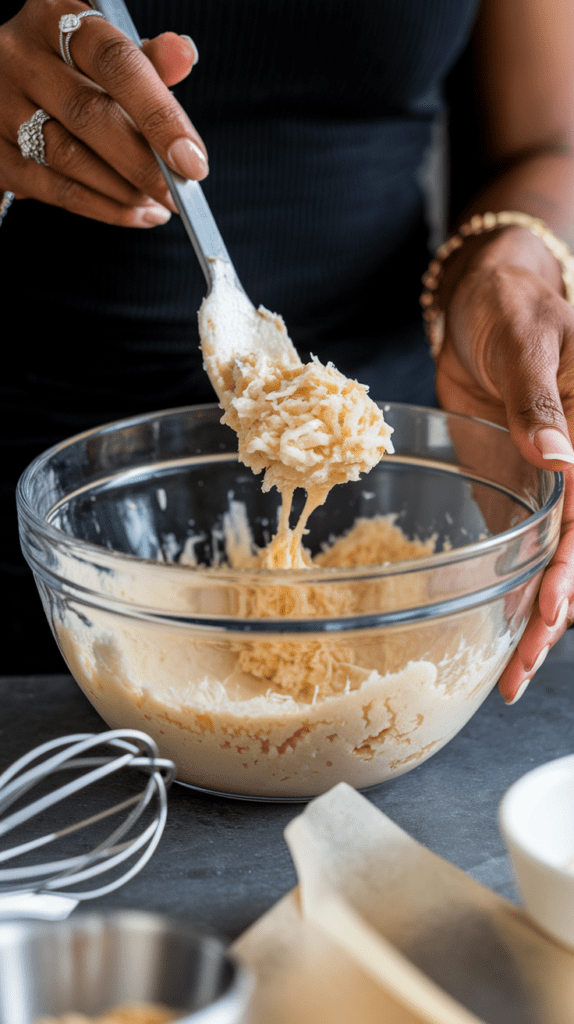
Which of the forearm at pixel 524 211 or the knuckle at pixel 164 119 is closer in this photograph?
the knuckle at pixel 164 119

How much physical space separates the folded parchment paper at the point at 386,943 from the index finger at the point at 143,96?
0.49 m

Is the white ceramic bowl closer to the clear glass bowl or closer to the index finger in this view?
the clear glass bowl

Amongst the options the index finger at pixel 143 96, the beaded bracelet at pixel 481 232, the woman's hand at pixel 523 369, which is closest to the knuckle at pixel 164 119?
the index finger at pixel 143 96

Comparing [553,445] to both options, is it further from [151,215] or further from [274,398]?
[151,215]

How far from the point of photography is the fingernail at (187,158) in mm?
722

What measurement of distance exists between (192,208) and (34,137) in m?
0.16

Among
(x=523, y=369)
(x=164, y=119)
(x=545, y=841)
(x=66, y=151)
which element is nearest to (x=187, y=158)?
(x=164, y=119)

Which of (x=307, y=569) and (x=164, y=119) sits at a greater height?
(x=164, y=119)

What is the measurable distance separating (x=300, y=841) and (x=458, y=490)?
0.47 m

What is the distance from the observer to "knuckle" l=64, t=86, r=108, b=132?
2.50 feet

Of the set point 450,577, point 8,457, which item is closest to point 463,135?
point 8,457

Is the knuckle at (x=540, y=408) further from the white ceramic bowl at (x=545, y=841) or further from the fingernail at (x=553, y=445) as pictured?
the white ceramic bowl at (x=545, y=841)

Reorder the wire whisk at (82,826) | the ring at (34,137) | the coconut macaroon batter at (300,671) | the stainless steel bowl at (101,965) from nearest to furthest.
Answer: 1. the stainless steel bowl at (101,965)
2. the wire whisk at (82,826)
3. the coconut macaroon batter at (300,671)
4. the ring at (34,137)

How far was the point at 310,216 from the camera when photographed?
115cm
